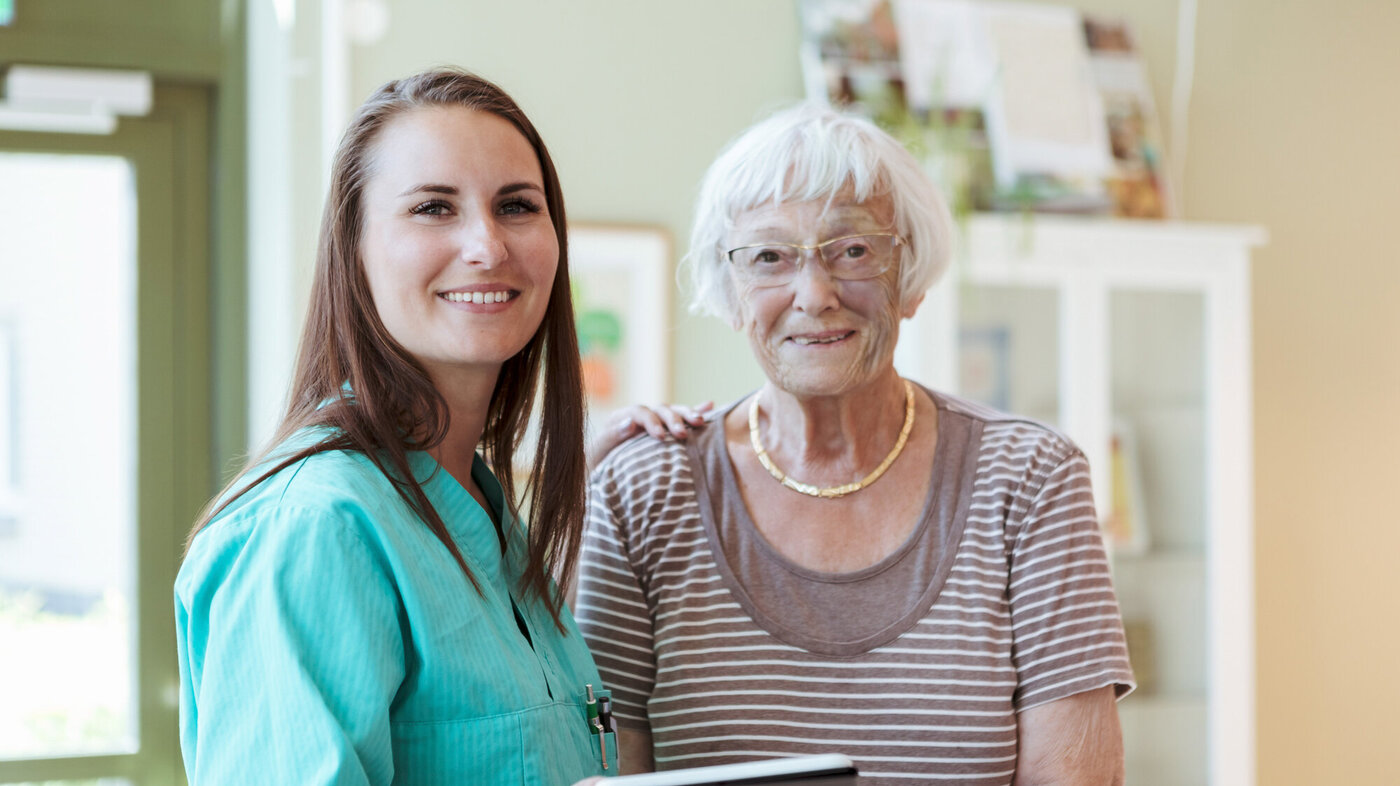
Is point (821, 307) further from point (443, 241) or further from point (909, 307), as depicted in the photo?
point (443, 241)

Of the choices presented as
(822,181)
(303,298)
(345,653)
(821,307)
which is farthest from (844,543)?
(303,298)

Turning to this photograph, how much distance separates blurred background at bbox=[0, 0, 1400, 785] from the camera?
2.78 meters

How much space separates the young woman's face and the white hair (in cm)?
37

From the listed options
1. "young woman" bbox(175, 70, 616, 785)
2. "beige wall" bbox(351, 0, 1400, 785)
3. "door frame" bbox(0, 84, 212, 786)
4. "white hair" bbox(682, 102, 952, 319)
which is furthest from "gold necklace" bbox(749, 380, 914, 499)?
"beige wall" bbox(351, 0, 1400, 785)

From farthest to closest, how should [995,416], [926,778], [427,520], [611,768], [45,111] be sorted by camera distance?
[45,111]
[995,416]
[926,778]
[611,768]
[427,520]

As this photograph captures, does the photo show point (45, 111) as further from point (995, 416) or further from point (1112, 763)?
point (1112, 763)

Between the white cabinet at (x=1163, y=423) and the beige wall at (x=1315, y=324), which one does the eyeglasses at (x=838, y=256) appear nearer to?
the white cabinet at (x=1163, y=423)

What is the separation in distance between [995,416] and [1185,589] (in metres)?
1.97

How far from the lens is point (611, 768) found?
42.7 inches

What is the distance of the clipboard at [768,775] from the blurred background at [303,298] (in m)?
1.99

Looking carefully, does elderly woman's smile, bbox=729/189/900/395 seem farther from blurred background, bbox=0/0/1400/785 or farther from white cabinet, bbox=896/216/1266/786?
white cabinet, bbox=896/216/1266/786

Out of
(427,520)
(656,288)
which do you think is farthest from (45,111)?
(427,520)

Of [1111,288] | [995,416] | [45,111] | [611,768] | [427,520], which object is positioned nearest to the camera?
[427,520]

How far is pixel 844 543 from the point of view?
133 cm
